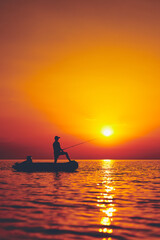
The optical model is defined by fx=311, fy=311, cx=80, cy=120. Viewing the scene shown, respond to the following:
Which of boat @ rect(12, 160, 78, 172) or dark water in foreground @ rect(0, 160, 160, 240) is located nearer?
dark water in foreground @ rect(0, 160, 160, 240)

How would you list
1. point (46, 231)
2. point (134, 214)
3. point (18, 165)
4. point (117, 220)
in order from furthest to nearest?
point (18, 165), point (134, 214), point (117, 220), point (46, 231)

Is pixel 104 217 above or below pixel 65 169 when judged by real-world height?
below

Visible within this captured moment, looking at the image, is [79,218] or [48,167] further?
[48,167]

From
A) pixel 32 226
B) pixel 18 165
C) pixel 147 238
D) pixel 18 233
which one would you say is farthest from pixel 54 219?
pixel 18 165

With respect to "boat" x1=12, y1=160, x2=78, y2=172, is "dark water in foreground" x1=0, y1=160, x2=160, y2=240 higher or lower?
lower

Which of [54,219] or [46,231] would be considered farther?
[54,219]

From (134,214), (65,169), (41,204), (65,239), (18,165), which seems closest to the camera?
(65,239)

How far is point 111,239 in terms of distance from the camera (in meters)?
7.43

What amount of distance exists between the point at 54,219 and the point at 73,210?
152cm

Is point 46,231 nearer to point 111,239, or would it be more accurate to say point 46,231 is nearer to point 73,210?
point 111,239

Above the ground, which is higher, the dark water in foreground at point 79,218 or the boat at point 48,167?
the boat at point 48,167

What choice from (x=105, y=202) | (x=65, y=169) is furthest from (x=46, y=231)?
(x=65, y=169)

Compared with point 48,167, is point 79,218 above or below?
below

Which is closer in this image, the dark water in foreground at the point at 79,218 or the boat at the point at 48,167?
the dark water in foreground at the point at 79,218
